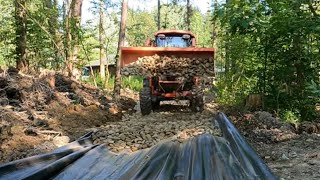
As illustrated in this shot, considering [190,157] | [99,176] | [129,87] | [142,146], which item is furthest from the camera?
[129,87]

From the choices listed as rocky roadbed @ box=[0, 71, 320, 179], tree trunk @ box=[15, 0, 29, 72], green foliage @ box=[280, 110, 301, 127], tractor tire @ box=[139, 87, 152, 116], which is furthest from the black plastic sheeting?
tree trunk @ box=[15, 0, 29, 72]

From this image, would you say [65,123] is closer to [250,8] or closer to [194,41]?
[250,8]

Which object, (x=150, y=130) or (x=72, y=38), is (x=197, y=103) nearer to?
(x=150, y=130)

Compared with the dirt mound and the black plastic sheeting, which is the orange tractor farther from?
the black plastic sheeting

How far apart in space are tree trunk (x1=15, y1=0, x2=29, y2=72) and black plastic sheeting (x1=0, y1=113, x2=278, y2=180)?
23.8ft

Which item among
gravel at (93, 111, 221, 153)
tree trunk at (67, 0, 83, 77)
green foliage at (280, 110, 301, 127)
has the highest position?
tree trunk at (67, 0, 83, 77)

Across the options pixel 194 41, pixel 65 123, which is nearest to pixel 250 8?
pixel 194 41

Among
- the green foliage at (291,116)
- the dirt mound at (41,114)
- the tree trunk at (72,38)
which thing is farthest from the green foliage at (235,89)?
the tree trunk at (72,38)

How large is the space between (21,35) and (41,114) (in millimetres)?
4315

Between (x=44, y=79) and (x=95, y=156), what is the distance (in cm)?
566

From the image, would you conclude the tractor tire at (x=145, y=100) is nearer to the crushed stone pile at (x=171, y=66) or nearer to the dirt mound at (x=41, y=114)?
the crushed stone pile at (x=171, y=66)

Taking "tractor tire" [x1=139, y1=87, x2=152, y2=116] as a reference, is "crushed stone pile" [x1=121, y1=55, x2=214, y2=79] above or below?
above

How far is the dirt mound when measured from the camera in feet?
16.6

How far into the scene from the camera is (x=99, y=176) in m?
3.48
